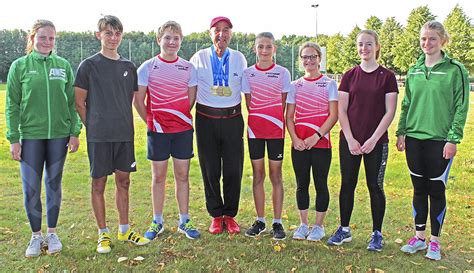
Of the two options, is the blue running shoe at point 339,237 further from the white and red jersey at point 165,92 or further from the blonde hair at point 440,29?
the blonde hair at point 440,29

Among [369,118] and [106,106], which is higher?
[106,106]

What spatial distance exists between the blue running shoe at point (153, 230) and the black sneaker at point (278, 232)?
3.93ft

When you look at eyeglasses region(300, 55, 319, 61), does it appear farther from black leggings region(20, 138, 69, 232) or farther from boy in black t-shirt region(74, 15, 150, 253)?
black leggings region(20, 138, 69, 232)

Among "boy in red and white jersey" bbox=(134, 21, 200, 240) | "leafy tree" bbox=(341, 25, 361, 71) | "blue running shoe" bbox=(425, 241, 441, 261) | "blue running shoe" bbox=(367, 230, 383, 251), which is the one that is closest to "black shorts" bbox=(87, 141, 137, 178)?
"boy in red and white jersey" bbox=(134, 21, 200, 240)

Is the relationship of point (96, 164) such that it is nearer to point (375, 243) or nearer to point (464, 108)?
point (375, 243)

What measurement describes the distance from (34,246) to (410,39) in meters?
48.9

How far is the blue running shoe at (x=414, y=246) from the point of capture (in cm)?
451

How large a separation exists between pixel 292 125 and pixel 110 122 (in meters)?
1.80

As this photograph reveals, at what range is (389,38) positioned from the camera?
5259 cm

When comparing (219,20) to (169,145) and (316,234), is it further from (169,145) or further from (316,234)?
(316,234)

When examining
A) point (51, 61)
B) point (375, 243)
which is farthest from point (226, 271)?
point (51, 61)

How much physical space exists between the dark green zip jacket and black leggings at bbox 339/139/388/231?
271 cm

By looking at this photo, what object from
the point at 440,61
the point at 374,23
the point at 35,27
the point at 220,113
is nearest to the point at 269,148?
the point at 220,113

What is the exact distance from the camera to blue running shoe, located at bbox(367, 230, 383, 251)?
14.9ft
